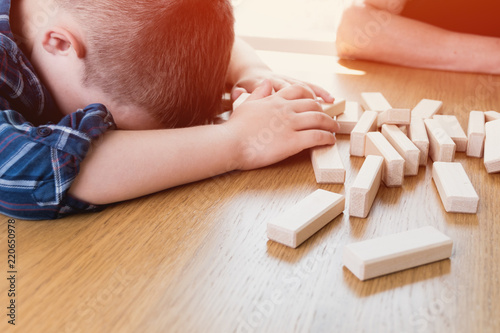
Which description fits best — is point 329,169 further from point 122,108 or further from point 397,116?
point 122,108

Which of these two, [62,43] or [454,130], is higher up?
[62,43]

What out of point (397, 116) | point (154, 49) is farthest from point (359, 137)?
point (154, 49)

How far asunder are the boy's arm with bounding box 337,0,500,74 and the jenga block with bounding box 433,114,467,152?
53 centimetres

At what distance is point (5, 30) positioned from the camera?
3.16ft

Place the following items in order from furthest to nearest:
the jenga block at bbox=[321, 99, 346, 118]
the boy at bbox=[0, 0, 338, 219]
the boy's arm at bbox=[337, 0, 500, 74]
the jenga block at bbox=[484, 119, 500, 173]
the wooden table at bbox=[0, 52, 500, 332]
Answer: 1. the boy's arm at bbox=[337, 0, 500, 74]
2. the jenga block at bbox=[321, 99, 346, 118]
3. the jenga block at bbox=[484, 119, 500, 173]
4. the boy at bbox=[0, 0, 338, 219]
5. the wooden table at bbox=[0, 52, 500, 332]

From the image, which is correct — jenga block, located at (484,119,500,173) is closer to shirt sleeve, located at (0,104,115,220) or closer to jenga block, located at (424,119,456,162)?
jenga block, located at (424,119,456,162)

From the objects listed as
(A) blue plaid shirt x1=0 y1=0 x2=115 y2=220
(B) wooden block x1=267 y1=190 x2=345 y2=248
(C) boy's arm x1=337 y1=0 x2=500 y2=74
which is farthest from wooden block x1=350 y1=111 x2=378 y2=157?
(C) boy's arm x1=337 y1=0 x2=500 y2=74

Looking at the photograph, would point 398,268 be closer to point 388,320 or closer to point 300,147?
point 388,320

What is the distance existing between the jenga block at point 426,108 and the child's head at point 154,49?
0.48 meters

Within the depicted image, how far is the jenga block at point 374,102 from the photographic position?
3.77 ft

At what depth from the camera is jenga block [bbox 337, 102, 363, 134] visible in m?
1.09

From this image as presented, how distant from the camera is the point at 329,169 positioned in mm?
864

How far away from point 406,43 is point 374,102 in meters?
0.53

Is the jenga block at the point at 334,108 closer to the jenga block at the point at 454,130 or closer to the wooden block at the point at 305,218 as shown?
the jenga block at the point at 454,130
